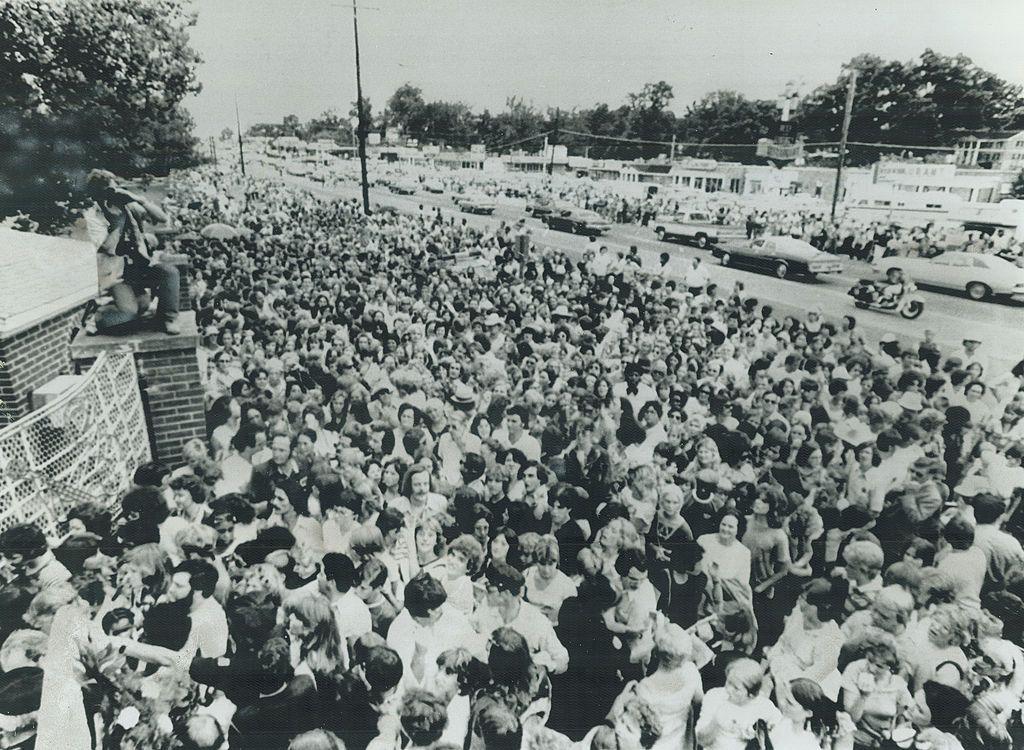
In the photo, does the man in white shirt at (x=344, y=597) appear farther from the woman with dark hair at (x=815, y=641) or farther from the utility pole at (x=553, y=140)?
the utility pole at (x=553, y=140)

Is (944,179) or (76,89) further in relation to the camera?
(944,179)

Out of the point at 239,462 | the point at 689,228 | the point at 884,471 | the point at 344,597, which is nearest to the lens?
the point at 344,597

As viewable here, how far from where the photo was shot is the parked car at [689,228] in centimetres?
650

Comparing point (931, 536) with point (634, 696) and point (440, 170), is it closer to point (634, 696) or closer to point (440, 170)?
point (634, 696)

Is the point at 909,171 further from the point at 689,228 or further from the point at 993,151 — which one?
the point at 689,228

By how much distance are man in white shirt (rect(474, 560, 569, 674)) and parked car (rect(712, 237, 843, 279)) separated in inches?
169

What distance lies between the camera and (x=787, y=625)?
4031 millimetres

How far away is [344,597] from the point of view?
12.6 ft

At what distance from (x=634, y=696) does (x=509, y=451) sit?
1.77 meters

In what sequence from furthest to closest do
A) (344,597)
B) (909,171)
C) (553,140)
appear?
1. (909,171)
2. (553,140)
3. (344,597)

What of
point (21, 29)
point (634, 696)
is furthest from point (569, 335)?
point (21, 29)

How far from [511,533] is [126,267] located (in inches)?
117

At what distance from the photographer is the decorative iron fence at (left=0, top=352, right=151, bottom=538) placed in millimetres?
3699

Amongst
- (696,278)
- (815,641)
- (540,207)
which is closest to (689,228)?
(696,278)
